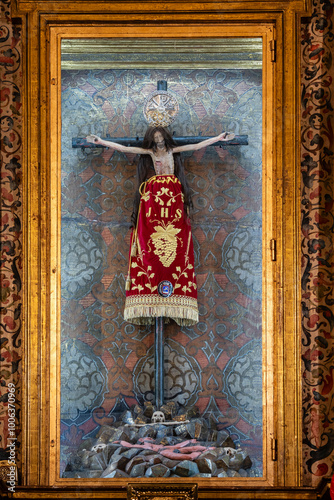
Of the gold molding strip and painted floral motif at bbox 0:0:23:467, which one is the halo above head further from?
painted floral motif at bbox 0:0:23:467

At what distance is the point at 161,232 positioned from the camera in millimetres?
2963

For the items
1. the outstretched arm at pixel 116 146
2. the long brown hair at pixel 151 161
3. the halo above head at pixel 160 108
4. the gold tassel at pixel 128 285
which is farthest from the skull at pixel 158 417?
the halo above head at pixel 160 108

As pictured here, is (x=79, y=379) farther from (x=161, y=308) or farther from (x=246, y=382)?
(x=246, y=382)

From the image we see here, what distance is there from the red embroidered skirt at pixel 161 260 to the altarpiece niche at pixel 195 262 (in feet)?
0.13

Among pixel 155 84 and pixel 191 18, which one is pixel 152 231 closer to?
pixel 155 84

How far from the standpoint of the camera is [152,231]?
2959 millimetres

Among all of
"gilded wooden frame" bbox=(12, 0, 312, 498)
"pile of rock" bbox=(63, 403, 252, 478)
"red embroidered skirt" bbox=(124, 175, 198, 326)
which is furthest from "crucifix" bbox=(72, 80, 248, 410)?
"gilded wooden frame" bbox=(12, 0, 312, 498)

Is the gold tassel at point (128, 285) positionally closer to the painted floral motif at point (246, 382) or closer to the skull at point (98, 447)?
the painted floral motif at point (246, 382)

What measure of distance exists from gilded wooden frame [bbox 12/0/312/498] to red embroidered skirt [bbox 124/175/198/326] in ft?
1.15

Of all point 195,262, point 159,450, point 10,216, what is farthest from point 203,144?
point 159,450

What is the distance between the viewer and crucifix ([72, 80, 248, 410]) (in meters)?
2.93

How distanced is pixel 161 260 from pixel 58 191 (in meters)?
0.54

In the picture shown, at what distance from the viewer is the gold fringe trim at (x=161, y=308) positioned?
115 inches

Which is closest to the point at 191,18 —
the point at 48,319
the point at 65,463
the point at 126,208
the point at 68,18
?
the point at 68,18
